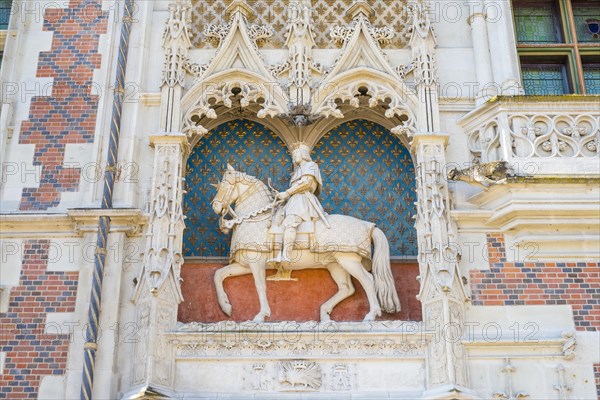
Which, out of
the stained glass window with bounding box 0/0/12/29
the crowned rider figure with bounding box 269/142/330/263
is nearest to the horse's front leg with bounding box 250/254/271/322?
the crowned rider figure with bounding box 269/142/330/263

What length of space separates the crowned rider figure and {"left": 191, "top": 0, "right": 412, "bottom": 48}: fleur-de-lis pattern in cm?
179

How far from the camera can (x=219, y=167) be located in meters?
12.0

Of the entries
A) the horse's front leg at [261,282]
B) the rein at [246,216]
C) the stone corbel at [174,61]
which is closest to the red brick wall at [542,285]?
the horse's front leg at [261,282]

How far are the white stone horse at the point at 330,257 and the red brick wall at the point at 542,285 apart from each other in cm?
103

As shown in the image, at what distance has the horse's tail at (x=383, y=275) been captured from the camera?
10.7 m

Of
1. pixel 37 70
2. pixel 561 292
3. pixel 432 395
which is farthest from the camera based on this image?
pixel 37 70

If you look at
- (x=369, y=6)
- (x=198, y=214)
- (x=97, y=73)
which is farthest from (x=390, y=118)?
(x=97, y=73)

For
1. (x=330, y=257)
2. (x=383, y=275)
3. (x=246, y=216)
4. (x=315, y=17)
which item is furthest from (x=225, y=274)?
(x=315, y=17)

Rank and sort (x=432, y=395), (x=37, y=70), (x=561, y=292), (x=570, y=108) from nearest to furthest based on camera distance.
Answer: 1. (x=432, y=395)
2. (x=561, y=292)
3. (x=570, y=108)
4. (x=37, y=70)

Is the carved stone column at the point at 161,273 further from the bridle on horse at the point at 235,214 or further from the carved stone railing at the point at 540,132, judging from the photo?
the carved stone railing at the point at 540,132

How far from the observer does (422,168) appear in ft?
36.7

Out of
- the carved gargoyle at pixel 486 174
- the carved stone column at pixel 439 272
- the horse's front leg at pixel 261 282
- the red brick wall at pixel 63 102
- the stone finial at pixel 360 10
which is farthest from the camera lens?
the stone finial at pixel 360 10

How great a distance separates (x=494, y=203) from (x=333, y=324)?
238 cm

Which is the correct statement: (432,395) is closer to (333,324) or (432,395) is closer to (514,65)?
(333,324)
